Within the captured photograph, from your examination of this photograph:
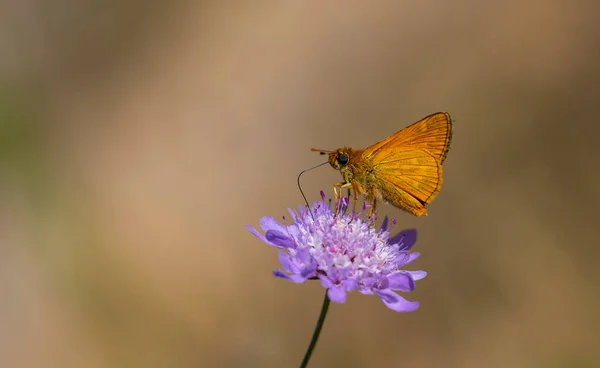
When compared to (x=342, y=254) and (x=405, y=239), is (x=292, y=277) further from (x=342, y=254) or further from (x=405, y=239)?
(x=405, y=239)

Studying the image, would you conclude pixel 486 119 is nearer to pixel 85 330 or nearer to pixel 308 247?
pixel 308 247

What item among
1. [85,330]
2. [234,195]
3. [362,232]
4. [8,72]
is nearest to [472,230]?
[234,195]

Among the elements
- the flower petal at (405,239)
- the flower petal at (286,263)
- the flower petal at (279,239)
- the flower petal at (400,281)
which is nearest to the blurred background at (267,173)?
the flower petal at (405,239)

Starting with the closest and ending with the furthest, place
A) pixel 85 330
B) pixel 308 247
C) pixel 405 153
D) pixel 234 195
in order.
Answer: pixel 308 247, pixel 405 153, pixel 85 330, pixel 234 195

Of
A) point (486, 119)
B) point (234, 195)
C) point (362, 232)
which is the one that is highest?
point (486, 119)

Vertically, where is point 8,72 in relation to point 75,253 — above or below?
above

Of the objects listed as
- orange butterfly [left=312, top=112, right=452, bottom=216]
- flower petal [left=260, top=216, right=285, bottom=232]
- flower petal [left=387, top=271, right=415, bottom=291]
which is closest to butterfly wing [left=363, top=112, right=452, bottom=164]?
orange butterfly [left=312, top=112, right=452, bottom=216]

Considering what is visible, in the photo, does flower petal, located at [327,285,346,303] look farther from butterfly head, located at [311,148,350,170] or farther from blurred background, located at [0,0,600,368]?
blurred background, located at [0,0,600,368]
